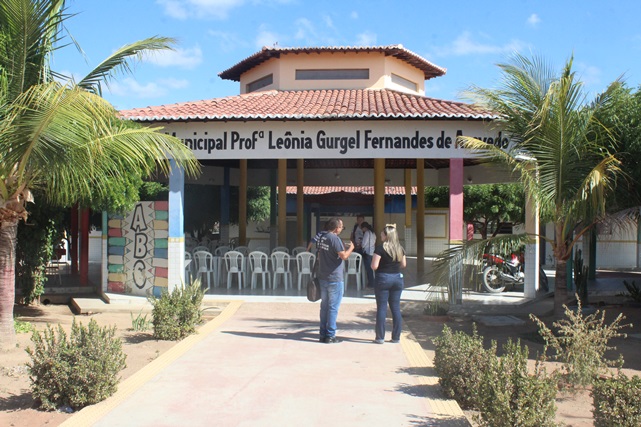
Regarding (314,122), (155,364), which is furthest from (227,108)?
(155,364)

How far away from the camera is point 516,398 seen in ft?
15.3

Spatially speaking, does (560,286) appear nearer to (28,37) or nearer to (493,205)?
(28,37)

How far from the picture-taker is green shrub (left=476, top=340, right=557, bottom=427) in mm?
4461

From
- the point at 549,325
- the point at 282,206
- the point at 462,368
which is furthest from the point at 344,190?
the point at 462,368

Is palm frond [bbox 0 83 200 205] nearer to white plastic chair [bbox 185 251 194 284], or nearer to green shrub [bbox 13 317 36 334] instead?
green shrub [bbox 13 317 36 334]

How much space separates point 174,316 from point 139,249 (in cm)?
498

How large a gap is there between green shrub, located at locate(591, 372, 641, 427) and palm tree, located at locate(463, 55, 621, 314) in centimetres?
461

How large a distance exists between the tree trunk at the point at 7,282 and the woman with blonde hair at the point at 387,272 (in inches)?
197

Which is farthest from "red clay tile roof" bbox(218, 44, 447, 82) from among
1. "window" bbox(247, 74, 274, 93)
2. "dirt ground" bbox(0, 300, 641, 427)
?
"dirt ground" bbox(0, 300, 641, 427)

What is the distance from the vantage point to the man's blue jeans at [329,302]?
26.9ft

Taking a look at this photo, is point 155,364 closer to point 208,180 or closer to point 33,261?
point 33,261

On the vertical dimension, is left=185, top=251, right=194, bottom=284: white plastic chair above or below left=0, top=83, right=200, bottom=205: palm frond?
below

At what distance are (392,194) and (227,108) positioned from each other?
63.1 ft

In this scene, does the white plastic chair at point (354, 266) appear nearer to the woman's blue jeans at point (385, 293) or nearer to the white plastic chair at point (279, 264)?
the white plastic chair at point (279, 264)
